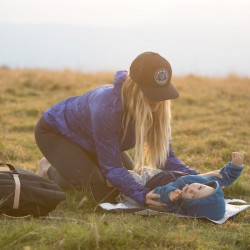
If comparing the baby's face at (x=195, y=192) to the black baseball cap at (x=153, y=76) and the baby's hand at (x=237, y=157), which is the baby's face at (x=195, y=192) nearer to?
the baby's hand at (x=237, y=157)

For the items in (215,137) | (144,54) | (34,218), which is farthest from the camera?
(215,137)

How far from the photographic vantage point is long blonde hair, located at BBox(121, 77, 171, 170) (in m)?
5.60

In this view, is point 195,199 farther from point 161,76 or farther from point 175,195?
point 161,76

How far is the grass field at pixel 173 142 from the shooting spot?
14.3ft

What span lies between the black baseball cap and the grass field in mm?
978

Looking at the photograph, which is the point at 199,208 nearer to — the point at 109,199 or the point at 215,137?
the point at 109,199

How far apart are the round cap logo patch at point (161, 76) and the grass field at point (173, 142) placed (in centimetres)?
108

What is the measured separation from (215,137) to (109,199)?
3.88m

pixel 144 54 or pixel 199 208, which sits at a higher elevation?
pixel 144 54

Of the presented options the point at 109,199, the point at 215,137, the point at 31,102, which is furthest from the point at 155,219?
the point at 31,102

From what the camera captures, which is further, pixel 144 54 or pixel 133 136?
pixel 133 136

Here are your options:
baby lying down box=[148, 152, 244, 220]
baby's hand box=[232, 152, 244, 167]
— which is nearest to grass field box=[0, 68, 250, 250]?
baby lying down box=[148, 152, 244, 220]

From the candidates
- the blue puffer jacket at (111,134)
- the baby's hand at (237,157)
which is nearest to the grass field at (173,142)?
the blue puffer jacket at (111,134)

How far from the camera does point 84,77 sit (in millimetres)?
16469
